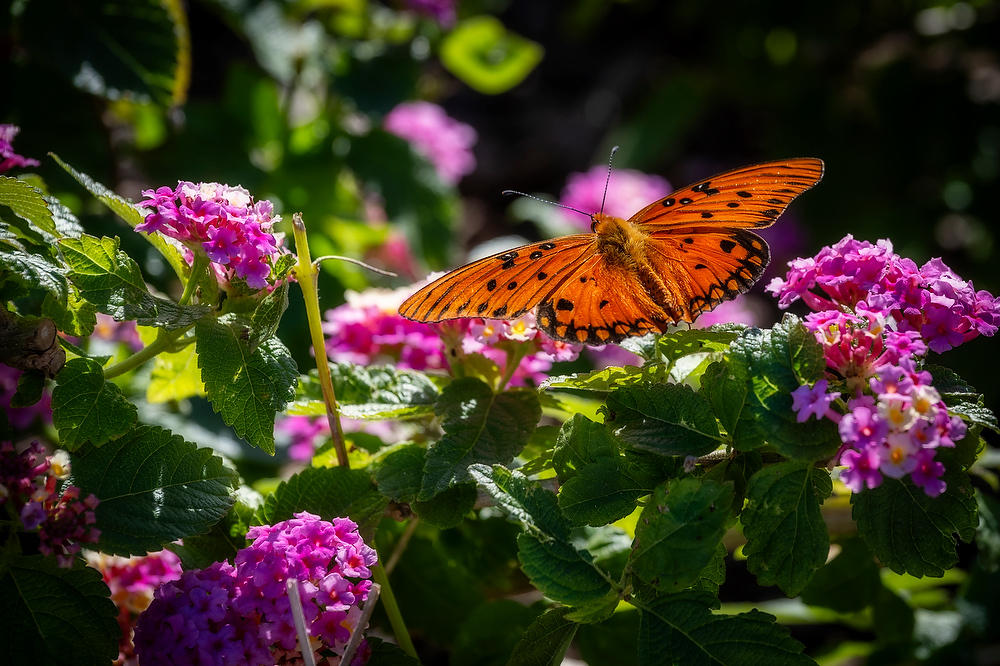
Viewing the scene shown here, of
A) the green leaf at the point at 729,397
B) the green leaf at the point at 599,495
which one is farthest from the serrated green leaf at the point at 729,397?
the green leaf at the point at 599,495

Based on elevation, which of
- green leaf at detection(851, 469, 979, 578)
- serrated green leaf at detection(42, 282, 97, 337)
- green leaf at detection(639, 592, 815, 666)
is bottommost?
green leaf at detection(639, 592, 815, 666)

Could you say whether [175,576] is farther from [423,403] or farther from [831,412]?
[831,412]

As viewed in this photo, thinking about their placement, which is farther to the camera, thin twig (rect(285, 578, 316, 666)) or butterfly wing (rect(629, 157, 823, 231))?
butterfly wing (rect(629, 157, 823, 231))

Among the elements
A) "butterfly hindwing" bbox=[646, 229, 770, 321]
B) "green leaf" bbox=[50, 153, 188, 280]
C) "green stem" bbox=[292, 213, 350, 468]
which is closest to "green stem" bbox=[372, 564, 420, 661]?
"green stem" bbox=[292, 213, 350, 468]

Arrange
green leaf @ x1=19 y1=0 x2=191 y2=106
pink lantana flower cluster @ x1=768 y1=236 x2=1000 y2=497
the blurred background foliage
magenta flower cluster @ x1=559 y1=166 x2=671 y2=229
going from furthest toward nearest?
magenta flower cluster @ x1=559 y1=166 x2=671 y2=229
the blurred background foliage
green leaf @ x1=19 y1=0 x2=191 y2=106
pink lantana flower cluster @ x1=768 y1=236 x2=1000 y2=497

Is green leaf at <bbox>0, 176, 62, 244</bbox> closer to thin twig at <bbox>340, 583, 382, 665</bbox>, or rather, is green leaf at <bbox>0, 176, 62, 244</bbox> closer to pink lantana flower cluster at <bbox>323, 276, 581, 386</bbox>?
pink lantana flower cluster at <bbox>323, 276, 581, 386</bbox>

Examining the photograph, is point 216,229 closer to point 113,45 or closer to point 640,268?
point 640,268

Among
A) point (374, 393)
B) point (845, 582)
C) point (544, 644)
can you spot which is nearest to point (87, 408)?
point (374, 393)
